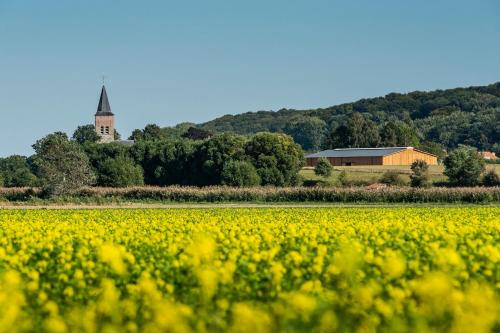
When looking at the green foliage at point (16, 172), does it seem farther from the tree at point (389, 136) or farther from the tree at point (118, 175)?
the tree at point (389, 136)

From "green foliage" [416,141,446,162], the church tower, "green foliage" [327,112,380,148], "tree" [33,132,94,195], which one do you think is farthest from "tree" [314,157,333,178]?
the church tower

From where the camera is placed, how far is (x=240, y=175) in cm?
8775

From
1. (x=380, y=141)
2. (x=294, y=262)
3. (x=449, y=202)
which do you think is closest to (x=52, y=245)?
(x=294, y=262)

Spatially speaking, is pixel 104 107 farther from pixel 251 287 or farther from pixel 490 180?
pixel 251 287

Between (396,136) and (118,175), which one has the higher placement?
(396,136)

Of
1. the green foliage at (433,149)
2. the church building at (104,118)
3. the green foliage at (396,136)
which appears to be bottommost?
the green foliage at (433,149)

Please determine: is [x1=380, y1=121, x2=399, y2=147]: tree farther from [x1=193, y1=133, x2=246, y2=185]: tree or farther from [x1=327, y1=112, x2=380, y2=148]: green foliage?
[x1=193, y1=133, x2=246, y2=185]: tree

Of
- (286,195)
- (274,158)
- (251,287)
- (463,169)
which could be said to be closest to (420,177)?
(463,169)

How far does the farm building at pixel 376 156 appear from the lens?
4744 inches

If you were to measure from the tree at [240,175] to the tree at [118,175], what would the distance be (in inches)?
432

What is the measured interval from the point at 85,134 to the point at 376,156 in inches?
2208

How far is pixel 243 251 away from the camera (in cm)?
1614

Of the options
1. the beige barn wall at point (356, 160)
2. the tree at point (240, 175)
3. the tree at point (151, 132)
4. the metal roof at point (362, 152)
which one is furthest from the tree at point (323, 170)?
the tree at point (151, 132)

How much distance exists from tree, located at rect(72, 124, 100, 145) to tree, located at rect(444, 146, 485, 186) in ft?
250
